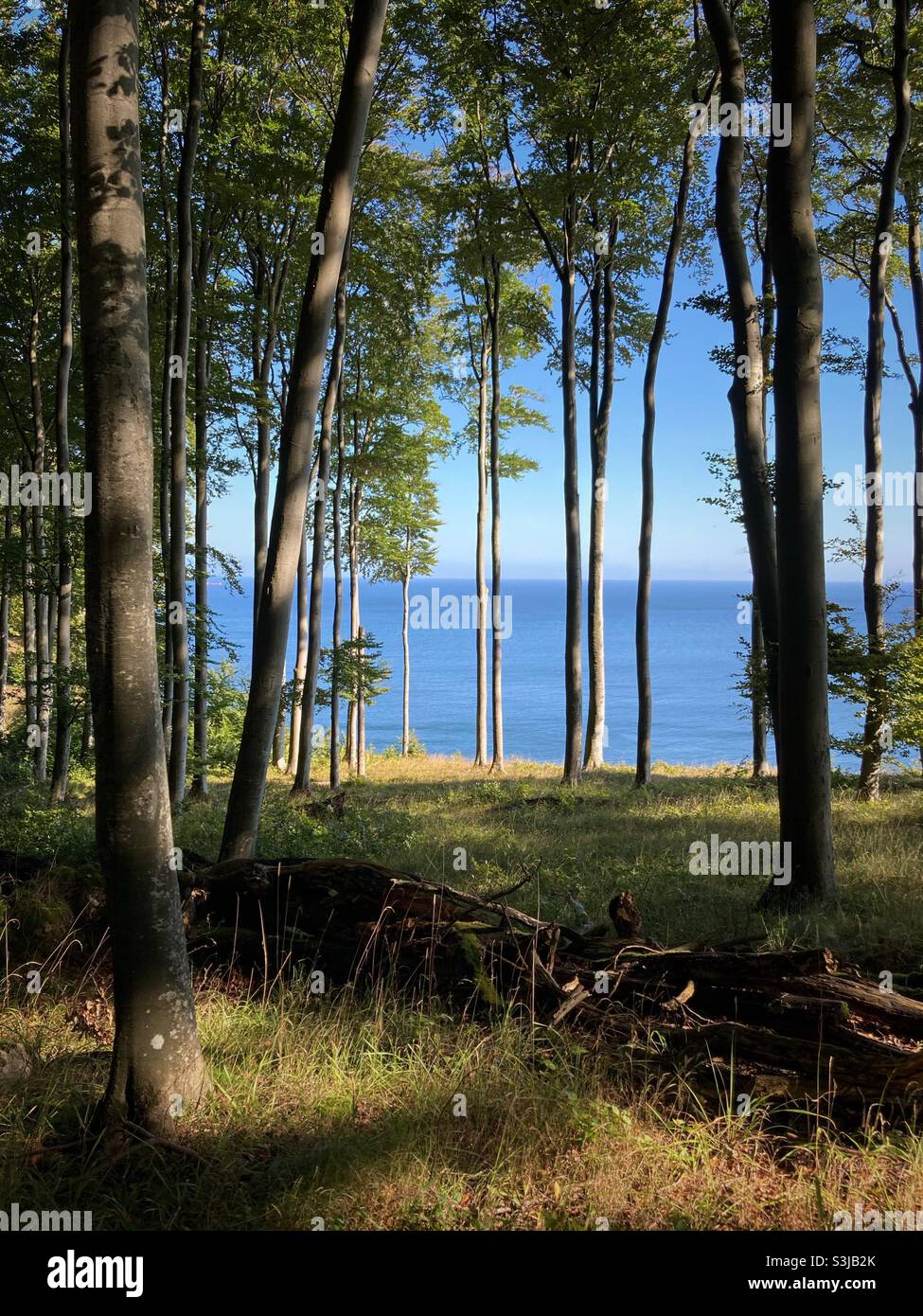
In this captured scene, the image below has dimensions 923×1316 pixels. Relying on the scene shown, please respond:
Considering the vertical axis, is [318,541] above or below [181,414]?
below

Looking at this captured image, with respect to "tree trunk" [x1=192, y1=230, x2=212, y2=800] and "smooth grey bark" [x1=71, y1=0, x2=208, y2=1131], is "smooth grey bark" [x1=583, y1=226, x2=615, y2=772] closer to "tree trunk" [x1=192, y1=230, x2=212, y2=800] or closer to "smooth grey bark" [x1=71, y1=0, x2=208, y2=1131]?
"tree trunk" [x1=192, y1=230, x2=212, y2=800]

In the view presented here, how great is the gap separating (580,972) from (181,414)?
938 cm

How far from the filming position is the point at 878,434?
43.0 ft

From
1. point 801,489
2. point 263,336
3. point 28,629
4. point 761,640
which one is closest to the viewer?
point 801,489

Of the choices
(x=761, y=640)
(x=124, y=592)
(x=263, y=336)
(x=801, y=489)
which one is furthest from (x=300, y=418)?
(x=263, y=336)

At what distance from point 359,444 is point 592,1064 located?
18.0 meters

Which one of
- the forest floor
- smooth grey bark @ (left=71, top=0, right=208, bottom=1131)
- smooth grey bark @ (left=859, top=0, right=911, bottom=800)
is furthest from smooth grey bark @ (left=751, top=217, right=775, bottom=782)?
smooth grey bark @ (left=71, top=0, right=208, bottom=1131)

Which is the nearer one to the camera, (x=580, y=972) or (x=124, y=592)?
(x=124, y=592)

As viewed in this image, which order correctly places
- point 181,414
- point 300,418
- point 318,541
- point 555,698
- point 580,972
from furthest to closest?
point 555,698
point 318,541
point 181,414
point 300,418
point 580,972

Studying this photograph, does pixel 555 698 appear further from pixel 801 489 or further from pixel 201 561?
pixel 801 489

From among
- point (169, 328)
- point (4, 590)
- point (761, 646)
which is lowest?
point (761, 646)

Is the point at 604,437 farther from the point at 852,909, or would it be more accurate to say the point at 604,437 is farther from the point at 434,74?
the point at 852,909

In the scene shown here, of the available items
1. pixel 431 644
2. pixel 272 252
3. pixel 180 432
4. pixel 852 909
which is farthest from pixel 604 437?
pixel 431 644

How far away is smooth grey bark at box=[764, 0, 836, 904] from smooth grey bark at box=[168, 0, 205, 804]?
695cm
